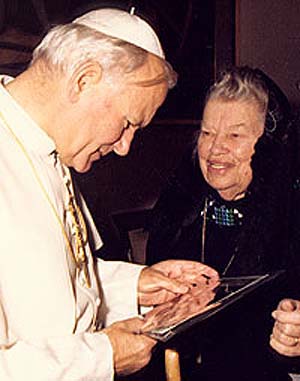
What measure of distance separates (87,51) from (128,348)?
0.71m

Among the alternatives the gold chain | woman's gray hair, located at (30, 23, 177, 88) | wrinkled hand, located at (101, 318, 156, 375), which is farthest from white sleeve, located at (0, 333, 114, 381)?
woman's gray hair, located at (30, 23, 177, 88)

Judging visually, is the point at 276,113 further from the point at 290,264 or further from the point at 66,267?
the point at 66,267

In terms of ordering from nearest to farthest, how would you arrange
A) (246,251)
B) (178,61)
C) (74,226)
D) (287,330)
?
(74,226)
(287,330)
(246,251)
(178,61)

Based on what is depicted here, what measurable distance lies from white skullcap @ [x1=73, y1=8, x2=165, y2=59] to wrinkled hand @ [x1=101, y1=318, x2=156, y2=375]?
70cm

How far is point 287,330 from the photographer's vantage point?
5.85 feet

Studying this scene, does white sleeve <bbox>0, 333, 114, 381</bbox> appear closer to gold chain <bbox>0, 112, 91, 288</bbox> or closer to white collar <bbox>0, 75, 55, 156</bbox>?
gold chain <bbox>0, 112, 91, 288</bbox>

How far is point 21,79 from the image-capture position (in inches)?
57.5

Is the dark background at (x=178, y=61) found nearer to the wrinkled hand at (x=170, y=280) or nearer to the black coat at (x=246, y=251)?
the black coat at (x=246, y=251)

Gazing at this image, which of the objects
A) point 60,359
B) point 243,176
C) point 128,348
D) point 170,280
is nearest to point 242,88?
point 243,176

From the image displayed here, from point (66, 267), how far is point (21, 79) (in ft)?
1.58

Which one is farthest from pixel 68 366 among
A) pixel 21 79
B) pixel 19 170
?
pixel 21 79

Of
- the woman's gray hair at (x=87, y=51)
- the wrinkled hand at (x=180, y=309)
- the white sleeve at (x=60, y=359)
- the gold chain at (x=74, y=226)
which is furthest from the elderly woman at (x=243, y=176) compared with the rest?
the white sleeve at (x=60, y=359)

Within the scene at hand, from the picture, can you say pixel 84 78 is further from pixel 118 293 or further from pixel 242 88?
pixel 242 88

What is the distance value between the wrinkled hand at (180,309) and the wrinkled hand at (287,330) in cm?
26
